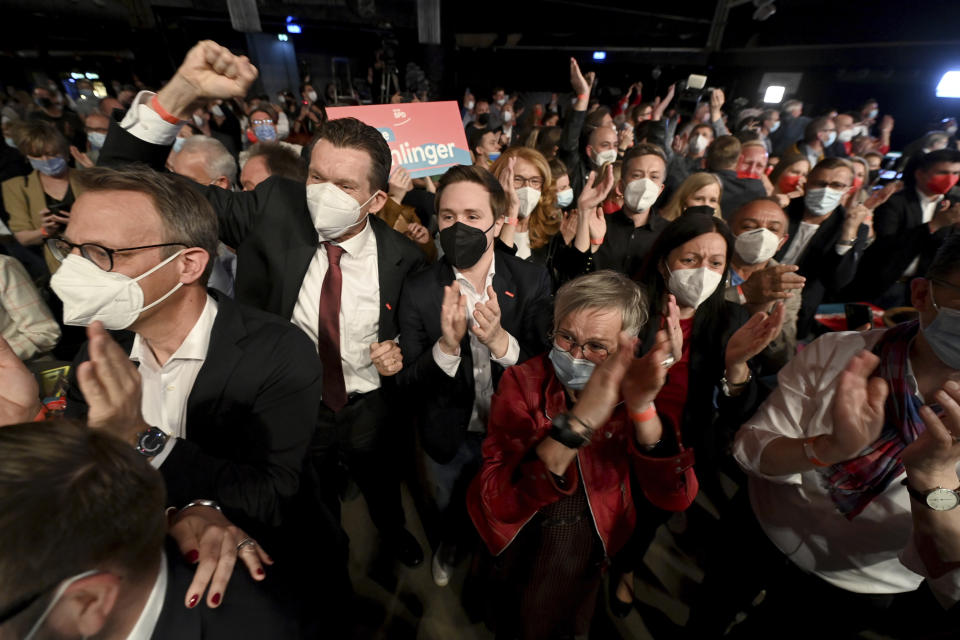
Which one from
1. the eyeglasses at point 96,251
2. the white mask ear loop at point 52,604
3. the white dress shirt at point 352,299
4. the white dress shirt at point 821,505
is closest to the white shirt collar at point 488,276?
the white dress shirt at point 352,299

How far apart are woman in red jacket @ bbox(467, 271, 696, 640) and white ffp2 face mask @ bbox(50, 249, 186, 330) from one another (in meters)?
1.23

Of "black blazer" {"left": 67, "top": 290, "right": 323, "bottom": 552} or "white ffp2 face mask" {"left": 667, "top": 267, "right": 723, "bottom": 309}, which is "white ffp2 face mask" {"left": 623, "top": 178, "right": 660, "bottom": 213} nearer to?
"white ffp2 face mask" {"left": 667, "top": 267, "right": 723, "bottom": 309}

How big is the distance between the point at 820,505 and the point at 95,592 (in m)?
1.99

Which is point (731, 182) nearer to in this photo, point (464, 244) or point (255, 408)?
point (464, 244)

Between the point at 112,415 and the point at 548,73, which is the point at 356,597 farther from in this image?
the point at 548,73

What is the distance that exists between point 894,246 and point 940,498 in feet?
10.5

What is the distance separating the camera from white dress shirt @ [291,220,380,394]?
6.35ft

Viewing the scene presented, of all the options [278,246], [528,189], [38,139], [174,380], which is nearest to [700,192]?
[528,189]

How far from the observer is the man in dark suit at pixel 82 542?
21.2 inches

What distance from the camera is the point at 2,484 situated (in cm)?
54

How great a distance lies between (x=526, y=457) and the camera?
4.26ft

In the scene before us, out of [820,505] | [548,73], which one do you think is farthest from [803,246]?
[548,73]

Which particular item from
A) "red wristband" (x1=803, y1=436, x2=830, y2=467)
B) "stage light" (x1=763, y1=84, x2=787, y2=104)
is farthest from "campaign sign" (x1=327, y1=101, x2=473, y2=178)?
"stage light" (x1=763, y1=84, x2=787, y2=104)

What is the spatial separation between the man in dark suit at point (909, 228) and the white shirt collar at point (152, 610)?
4.54 meters
